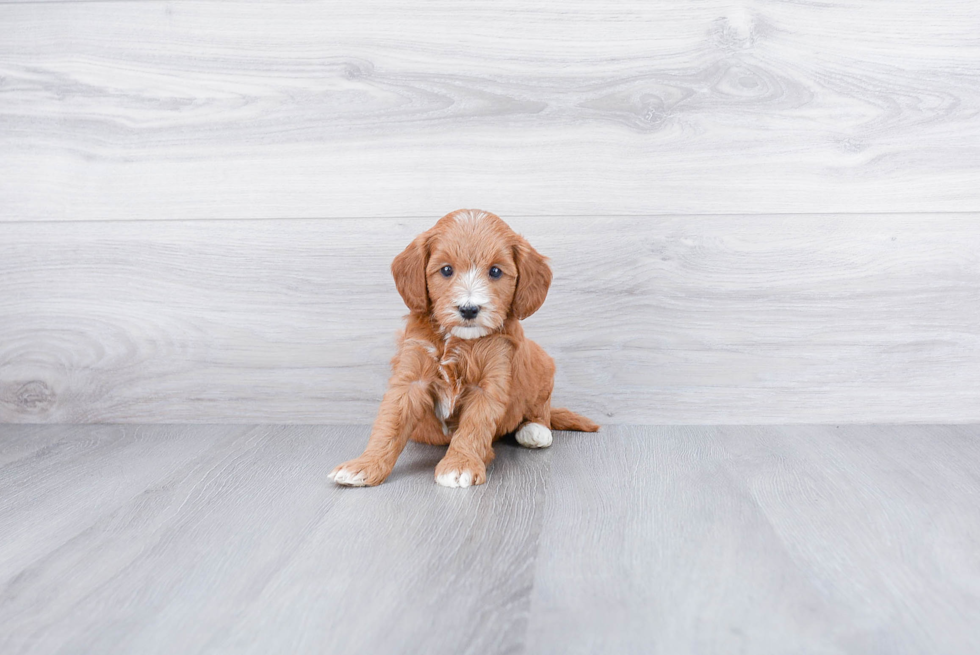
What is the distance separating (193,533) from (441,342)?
541 mm

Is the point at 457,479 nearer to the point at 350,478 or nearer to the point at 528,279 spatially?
the point at 350,478

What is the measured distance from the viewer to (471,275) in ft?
4.40

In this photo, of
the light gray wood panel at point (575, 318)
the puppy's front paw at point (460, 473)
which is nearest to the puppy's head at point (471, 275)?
the puppy's front paw at point (460, 473)

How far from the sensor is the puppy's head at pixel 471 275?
4.39 feet

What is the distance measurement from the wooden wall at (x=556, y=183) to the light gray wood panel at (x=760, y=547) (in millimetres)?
273

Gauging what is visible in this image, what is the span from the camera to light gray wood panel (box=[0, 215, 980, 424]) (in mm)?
1715

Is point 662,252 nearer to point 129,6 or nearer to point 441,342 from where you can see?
point 441,342

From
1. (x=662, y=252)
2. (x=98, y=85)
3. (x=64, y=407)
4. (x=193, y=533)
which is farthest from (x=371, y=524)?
(x=98, y=85)

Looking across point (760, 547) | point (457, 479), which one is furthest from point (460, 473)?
point (760, 547)

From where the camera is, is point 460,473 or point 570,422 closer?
point 460,473

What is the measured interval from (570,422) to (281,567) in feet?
2.80

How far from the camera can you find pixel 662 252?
1.72 m

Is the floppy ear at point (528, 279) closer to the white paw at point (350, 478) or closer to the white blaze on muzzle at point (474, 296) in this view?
the white blaze on muzzle at point (474, 296)

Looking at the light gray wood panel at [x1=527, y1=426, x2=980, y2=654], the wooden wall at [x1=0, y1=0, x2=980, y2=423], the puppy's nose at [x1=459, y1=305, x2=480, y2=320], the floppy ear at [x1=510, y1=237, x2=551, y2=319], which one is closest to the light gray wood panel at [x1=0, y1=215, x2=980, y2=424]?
the wooden wall at [x1=0, y1=0, x2=980, y2=423]
